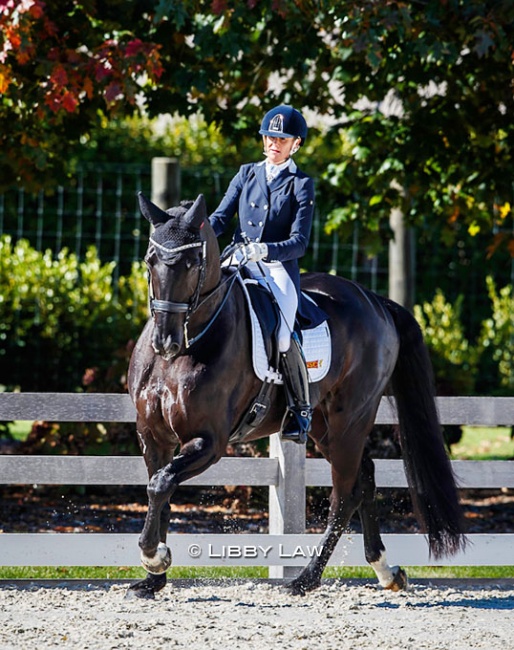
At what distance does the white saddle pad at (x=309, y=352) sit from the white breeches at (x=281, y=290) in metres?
0.13

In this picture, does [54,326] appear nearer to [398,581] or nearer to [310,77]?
[310,77]

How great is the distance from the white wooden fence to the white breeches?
3.86 ft

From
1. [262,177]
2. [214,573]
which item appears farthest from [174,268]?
[214,573]

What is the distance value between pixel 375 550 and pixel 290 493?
0.68m

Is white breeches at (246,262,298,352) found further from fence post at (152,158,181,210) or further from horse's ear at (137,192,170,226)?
fence post at (152,158,181,210)

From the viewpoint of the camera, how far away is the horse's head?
214 inches

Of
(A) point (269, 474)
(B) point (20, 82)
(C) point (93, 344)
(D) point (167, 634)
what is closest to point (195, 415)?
(D) point (167, 634)

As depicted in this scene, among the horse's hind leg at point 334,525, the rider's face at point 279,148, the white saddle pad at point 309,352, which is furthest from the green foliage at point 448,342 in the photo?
the rider's face at point 279,148

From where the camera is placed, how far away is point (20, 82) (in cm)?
853

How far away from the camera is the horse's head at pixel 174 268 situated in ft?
17.9

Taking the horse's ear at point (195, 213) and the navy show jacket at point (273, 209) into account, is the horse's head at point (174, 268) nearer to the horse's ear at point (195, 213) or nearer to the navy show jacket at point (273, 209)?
the horse's ear at point (195, 213)

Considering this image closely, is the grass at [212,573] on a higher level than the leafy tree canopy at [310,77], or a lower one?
lower

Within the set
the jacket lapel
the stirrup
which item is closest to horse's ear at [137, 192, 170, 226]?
the jacket lapel

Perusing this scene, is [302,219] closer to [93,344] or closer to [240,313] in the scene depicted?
[240,313]
